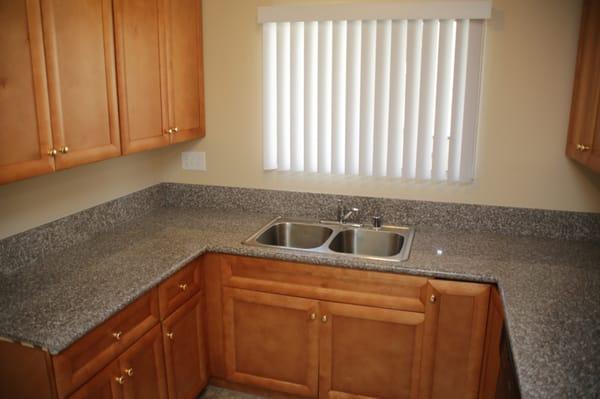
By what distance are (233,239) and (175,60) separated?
917 millimetres

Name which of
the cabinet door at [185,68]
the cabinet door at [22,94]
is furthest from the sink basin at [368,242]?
the cabinet door at [22,94]

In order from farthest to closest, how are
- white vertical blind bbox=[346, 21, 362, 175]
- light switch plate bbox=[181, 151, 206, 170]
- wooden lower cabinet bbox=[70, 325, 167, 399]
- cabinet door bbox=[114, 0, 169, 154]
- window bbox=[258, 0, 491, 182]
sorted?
light switch plate bbox=[181, 151, 206, 170] → white vertical blind bbox=[346, 21, 362, 175] → window bbox=[258, 0, 491, 182] → cabinet door bbox=[114, 0, 169, 154] → wooden lower cabinet bbox=[70, 325, 167, 399]

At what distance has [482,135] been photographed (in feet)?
8.08

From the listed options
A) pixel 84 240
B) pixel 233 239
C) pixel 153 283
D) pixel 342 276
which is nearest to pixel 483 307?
pixel 342 276

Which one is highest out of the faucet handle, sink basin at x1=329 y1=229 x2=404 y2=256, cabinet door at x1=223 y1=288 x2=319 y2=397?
the faucet handle

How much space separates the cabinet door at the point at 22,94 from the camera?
1566mm

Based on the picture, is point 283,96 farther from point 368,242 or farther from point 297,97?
point 368,242

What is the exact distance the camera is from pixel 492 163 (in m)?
2.49

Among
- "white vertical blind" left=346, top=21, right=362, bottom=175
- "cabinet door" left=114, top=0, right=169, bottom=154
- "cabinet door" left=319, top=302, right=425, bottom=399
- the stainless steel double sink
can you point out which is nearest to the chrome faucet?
the stainless steel double sink

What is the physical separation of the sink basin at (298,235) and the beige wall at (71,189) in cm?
81

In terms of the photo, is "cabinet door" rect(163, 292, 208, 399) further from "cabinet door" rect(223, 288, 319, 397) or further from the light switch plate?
the light switch plate

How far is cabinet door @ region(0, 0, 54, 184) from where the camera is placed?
1.57 m

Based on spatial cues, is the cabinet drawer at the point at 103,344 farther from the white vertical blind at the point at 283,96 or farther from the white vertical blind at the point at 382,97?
the white vertical blind at the point at 382,97

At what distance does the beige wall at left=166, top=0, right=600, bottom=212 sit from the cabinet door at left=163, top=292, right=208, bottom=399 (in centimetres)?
87
